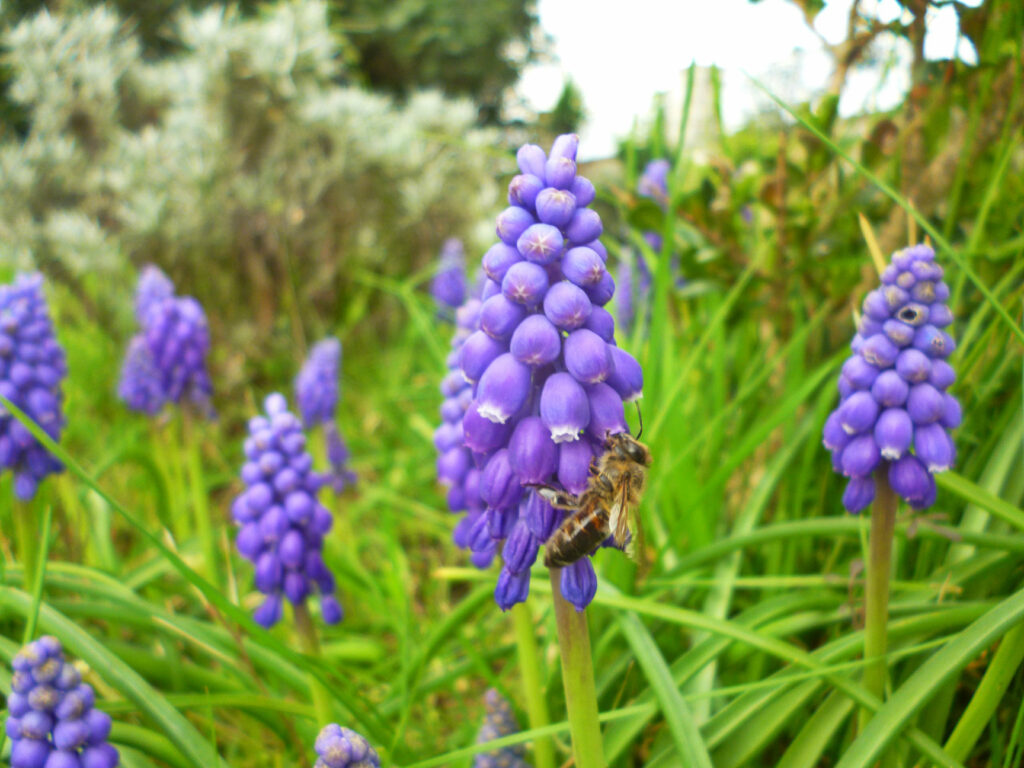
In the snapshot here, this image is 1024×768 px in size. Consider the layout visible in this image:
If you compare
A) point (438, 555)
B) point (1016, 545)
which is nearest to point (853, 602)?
point (1016, 545)

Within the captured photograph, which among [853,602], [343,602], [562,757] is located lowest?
[343,602]

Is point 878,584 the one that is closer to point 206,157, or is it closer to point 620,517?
point 620,517

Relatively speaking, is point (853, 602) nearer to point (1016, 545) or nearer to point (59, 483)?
point (1016, 545)

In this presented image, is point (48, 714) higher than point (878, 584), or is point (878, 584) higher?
point (878, 584)

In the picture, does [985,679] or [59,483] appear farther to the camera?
[59,483]

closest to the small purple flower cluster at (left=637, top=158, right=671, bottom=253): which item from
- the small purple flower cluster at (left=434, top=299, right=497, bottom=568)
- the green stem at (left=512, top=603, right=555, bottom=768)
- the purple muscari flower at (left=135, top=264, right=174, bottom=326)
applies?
the small purple flower cluster at (left=434, top=299, right=497, bottom=568)

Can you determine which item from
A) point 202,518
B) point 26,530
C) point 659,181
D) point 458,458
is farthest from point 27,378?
point 659,181
